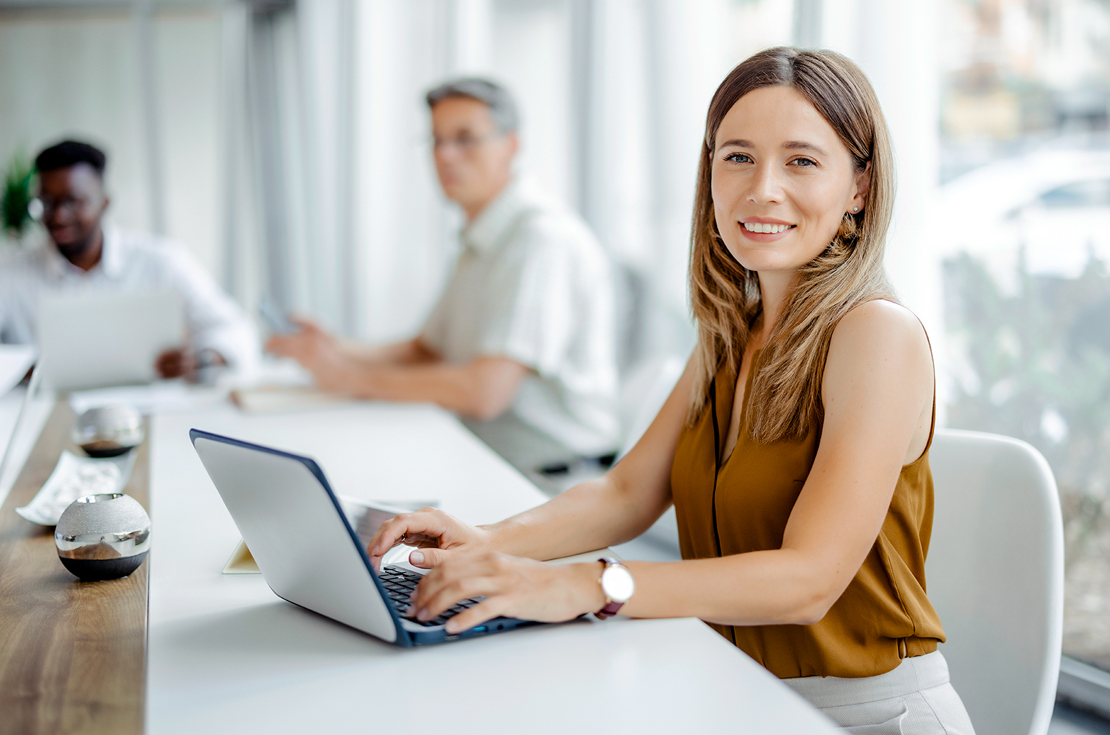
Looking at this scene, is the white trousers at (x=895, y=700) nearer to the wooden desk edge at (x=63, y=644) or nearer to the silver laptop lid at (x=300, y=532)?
the silver laptop lid at (x=300, y=532)

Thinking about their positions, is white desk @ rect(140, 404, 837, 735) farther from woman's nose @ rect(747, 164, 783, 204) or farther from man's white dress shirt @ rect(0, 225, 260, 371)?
man's white dress shirt @ rect(0, 225, 260, 371)

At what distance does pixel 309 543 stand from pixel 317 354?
1623mm

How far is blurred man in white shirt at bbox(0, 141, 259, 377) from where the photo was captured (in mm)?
3059

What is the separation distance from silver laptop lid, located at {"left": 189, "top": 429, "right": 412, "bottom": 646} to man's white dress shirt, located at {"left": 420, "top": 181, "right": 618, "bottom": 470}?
139 centimetres

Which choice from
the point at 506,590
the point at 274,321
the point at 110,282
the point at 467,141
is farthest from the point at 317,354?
the point at 506,590

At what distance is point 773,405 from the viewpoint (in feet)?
3.76

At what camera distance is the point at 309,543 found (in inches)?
35.7

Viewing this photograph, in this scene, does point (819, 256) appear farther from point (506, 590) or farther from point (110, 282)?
point (110, 282)

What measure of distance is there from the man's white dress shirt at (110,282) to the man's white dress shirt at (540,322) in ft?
3.22

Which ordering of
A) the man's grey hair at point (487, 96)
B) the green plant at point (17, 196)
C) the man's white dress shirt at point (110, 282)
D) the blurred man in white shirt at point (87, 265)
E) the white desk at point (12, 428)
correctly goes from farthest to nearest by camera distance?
the green plant at point (17, 196) < the man's white dress shirt at point (110, 282) < the blurred man in white shirt at point (87, 265) < the man's grey hair at point (487, 96) < the white desk at point (12, 428)

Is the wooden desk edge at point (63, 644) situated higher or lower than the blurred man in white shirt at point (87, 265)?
lower

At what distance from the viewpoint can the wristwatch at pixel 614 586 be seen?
94 cm

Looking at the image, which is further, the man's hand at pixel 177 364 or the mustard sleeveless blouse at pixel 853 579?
the man's hand at pixel 177 364

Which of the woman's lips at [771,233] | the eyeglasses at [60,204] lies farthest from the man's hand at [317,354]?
the woman's lips at [771,233]
